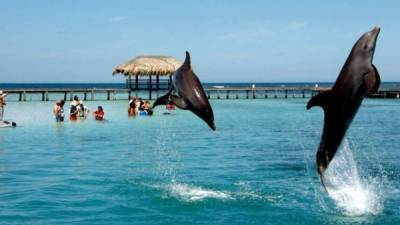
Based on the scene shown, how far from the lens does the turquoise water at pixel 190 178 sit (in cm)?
1108

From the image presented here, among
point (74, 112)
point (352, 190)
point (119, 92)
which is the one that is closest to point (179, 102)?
point (352, 190)

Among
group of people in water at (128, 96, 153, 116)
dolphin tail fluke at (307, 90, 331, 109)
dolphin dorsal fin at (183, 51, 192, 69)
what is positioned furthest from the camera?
group of people in water at (128, 96, 153, 116)

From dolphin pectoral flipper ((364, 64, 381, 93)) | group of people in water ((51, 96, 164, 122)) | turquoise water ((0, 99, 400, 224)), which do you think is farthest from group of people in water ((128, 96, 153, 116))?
dolphin pectoral flipper ((364, 64, 381, 93))

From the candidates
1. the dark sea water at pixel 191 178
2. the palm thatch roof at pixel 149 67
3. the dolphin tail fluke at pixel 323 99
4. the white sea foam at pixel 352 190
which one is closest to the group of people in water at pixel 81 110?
the dark sea water at pixel 191 178

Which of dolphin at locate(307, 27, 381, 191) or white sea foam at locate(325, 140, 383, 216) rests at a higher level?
dolphin at locate(307, 27, 381, 191)

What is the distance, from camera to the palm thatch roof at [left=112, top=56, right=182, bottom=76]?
5981 cm

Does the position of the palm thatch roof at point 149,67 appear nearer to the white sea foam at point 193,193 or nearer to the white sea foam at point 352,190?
the white sea foam at point 352,190

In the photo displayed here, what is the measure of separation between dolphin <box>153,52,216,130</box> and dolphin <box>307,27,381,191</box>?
1523mm

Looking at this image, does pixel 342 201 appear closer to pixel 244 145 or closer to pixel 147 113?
pixel 244 145

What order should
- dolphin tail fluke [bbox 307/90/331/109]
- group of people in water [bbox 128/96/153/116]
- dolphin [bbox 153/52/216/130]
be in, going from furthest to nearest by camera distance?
group of people in water [bbox 128/96/153/116] → dolphin [bbox 153/52/216/130] → dolphin tail fluke [bbox 307/90/331/109]

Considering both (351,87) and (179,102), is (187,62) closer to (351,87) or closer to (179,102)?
(179,102)

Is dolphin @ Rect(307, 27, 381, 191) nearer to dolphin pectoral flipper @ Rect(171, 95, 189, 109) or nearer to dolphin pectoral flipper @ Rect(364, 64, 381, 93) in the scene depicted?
dolphin pectoral flipper @ Rect(364, 64, 381, 93)

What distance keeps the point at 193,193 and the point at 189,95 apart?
4.73 meters

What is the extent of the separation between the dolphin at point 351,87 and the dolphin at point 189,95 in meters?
1.52
